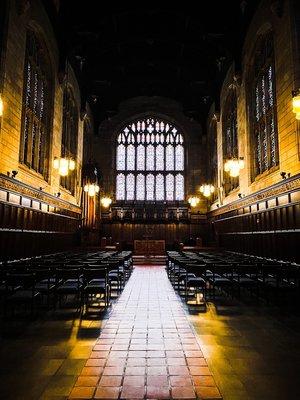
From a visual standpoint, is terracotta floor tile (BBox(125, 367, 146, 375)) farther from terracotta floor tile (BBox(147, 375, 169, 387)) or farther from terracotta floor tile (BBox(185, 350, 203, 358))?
terracotta floor tile (BBox(185, 350, 203, 358))

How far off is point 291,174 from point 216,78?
41.3 ft

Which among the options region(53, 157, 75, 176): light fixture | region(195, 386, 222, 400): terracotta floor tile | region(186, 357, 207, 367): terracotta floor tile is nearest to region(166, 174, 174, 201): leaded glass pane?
region(53, 157, 75, 176): light fixture

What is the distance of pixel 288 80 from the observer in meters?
10.0

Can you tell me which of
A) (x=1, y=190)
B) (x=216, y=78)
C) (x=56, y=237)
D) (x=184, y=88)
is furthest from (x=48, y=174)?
(x=184, y=88)

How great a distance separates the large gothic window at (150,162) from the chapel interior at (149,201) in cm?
12

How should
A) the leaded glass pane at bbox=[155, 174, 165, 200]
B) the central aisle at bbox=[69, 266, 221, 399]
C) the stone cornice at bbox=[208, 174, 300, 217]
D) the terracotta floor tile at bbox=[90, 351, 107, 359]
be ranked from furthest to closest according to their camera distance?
the leaded glass pane at bbox=[155, 174, 165, 200]
the stone cornice at bbox=[208, 174, 300, 217]
the terracotta floor tile at bbox=[90, 351, 107, 359]
the central aisle at bbox=[69, 266, 221, 399]

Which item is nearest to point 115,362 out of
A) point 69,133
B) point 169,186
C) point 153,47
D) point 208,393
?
point 208,393

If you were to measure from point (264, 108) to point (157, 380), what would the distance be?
12095 mm

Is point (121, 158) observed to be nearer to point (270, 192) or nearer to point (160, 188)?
point (160, 188)

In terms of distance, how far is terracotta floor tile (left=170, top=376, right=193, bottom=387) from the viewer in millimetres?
3314

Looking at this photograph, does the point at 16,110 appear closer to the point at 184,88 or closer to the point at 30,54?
the point at 30,54

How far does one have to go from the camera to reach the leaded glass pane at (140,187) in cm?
2645

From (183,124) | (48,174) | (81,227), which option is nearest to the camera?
(48,174)

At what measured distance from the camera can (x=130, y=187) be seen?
26.5 m
